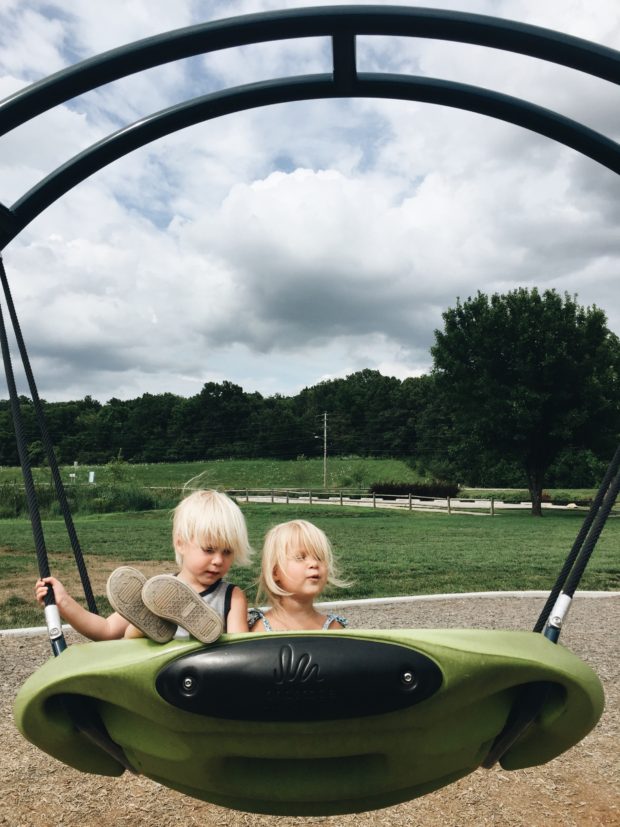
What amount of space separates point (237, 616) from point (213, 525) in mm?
283

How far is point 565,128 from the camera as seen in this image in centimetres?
229

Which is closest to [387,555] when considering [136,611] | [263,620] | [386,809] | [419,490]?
[386,809]

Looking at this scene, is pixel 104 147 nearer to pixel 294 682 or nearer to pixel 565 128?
pixel 565 128

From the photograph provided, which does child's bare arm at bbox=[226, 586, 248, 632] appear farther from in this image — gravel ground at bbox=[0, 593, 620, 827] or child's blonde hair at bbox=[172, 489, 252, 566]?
gravel ground at bbox=[0, 593, 620, 827]

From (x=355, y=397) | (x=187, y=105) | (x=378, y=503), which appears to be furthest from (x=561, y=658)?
(x=355, y=397)

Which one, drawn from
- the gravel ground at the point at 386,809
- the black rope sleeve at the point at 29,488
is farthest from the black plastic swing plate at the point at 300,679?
the gravel ground at the point at 386,809

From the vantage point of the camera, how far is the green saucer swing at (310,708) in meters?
1.37

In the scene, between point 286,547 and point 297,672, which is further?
point 286,547

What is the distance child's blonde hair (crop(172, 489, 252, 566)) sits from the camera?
2.20m

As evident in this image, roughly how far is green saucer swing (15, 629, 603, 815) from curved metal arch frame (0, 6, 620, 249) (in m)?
1.47

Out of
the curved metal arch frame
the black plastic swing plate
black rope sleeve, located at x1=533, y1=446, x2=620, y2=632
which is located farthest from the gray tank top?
the curved metal arch frame

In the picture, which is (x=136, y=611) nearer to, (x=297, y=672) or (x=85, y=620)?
(x=297, y=672)

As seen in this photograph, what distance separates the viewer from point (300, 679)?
1.35 metres

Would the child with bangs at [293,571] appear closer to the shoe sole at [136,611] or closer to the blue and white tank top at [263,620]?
the blue and white tank top at [263,620]
